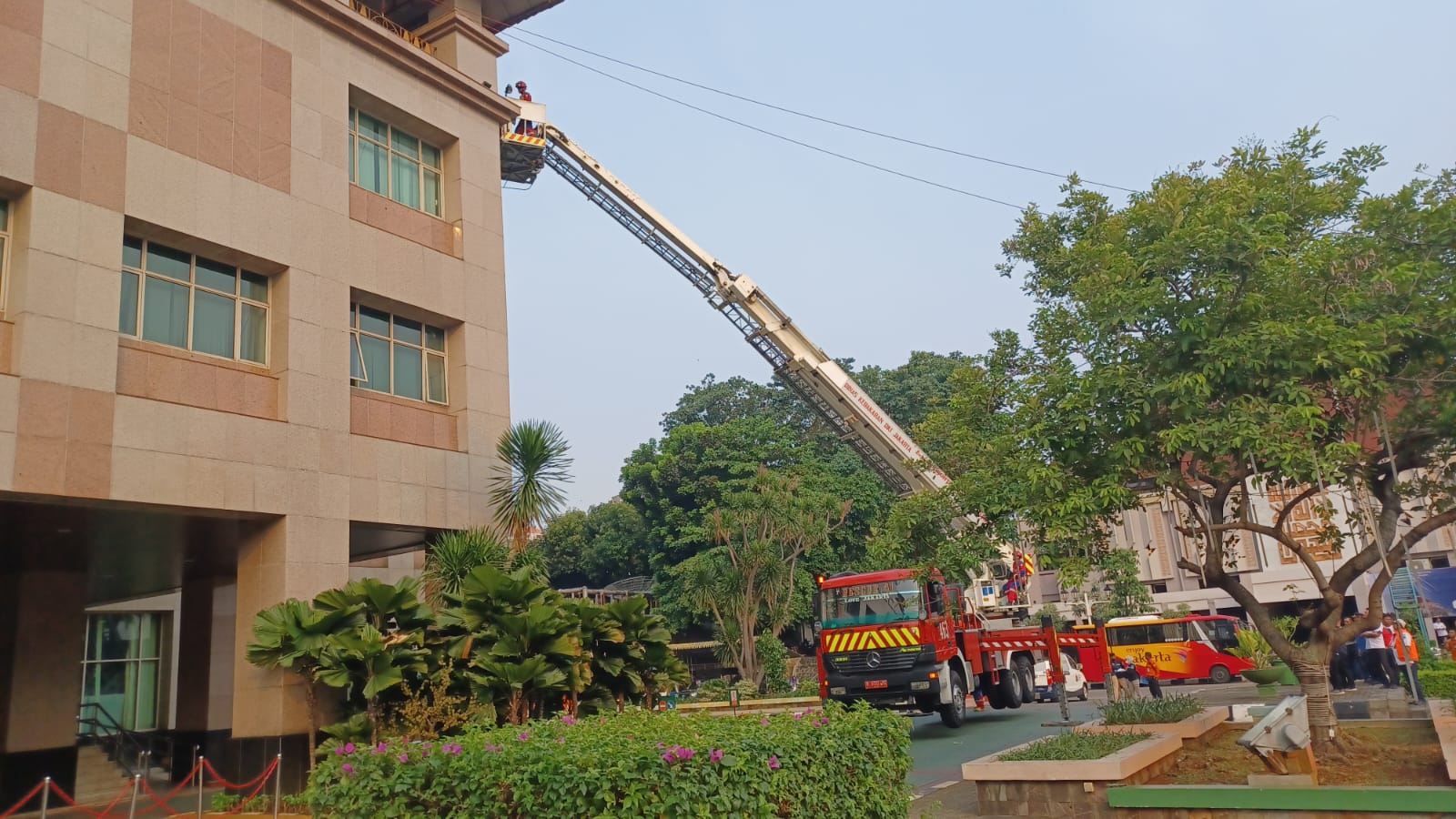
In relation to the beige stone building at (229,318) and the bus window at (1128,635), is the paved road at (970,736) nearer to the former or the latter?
the beige stone building at (229,318)

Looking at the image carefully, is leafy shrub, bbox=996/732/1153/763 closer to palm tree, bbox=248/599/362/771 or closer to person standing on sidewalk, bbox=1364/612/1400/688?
palm tree, bbox=248/599/362/771

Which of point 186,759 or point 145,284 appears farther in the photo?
point 186,759

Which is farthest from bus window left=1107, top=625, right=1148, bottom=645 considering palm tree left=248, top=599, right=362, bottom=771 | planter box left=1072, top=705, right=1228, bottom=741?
palm tree left=248, top=599, right=362, bottom=771

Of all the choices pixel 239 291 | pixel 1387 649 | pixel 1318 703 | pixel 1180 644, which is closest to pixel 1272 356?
pixel 1318 703

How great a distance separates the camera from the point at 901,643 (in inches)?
809

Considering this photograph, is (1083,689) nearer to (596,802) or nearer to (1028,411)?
(1028,411)

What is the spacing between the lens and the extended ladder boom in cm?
3006

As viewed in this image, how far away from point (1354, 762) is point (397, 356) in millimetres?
14680

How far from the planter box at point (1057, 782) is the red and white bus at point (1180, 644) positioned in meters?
26.1

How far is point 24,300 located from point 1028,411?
484 inches

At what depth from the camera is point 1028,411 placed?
13336mm

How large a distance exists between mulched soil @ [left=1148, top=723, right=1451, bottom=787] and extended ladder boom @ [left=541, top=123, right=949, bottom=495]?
1637 cm

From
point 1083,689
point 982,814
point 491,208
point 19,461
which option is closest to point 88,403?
point 19,461

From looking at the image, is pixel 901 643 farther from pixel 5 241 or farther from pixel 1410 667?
pixel 5 241
